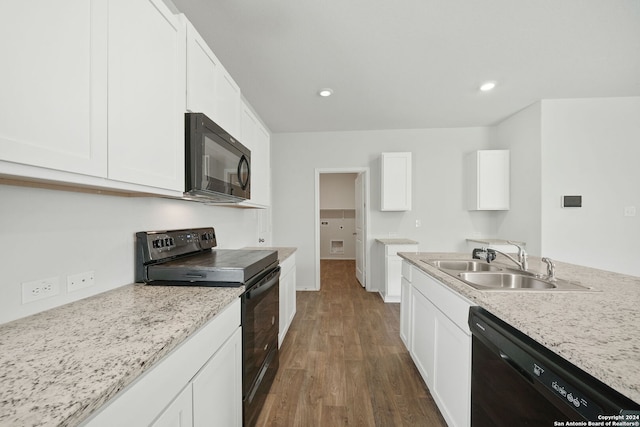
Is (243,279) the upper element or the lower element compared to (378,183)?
lower

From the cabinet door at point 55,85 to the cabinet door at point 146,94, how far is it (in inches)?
1.7

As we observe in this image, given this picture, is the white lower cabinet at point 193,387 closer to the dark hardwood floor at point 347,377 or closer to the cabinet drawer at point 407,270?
the dark hardwood floor at point 347,377

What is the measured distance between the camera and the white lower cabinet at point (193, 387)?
574mm

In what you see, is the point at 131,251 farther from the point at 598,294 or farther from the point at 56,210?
the point at 598,294

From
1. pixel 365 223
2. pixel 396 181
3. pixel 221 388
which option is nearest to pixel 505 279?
pixel 221 388

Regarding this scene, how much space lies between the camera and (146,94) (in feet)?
3.29

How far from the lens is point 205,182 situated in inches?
51.6

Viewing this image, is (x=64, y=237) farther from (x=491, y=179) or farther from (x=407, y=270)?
(x=491, y=179)

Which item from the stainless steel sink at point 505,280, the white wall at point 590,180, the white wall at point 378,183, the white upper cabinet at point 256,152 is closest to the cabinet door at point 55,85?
the white upper cabinet at point 256,152

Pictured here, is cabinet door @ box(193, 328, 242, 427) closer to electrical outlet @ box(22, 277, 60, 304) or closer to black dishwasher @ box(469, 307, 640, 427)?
electrical outlet @ box(22, 277, 60, 304)

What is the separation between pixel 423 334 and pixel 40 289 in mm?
2042

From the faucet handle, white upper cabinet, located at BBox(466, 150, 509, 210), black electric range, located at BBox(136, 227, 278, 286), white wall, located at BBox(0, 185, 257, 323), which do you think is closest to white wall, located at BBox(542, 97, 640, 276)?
white upper cabinet, located at BBox(466, 150, 509, 210)

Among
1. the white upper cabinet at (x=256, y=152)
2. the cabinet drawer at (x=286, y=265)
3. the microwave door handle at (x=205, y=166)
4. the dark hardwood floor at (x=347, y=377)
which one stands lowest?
the dark hardwood floor at (x=347, y=377)

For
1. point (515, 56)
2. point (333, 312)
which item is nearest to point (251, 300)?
point (333, 312)
